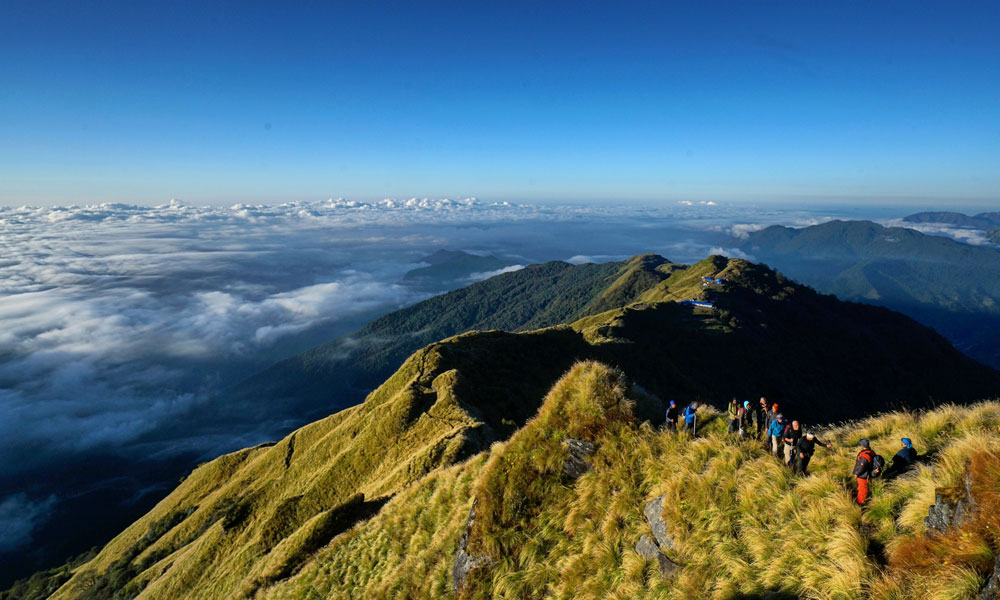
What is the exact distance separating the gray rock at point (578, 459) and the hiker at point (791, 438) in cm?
648

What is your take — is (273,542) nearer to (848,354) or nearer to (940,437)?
(940,437)

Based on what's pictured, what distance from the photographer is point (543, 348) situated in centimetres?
8662

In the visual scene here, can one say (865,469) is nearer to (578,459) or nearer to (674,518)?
(674,518)

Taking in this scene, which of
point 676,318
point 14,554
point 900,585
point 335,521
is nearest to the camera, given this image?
point 900,585

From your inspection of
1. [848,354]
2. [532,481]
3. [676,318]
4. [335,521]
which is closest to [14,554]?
[335,521]

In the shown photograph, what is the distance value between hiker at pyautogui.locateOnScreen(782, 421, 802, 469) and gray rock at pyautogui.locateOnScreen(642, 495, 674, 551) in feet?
13.7

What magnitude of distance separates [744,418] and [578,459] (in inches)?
273

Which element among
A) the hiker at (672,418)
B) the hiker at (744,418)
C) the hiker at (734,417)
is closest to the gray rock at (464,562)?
the hiker at (672,418)

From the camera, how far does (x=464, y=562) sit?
1614 centimetres

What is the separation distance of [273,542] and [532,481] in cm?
3382

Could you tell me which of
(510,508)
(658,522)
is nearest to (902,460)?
(658,522)

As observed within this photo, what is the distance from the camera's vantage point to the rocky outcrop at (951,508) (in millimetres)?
8109

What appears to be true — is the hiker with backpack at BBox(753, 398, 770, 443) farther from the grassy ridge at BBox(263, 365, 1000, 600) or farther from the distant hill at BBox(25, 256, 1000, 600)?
the grassy ridge at BBox(263, 365, 1000, 600)

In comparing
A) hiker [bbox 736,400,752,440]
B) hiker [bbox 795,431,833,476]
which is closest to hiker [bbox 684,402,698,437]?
hiker [bbox 736,400,752,440]
